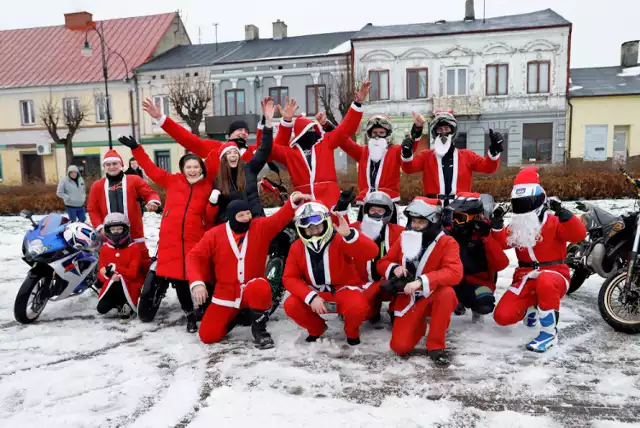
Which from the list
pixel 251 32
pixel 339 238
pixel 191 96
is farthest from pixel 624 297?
pixel 251 32

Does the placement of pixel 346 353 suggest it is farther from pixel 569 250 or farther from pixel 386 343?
pixel 569 250

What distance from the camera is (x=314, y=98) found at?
23953mm

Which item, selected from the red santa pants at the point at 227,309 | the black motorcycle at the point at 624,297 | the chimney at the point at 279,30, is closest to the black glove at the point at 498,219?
the black motorcycle at the point at 624,297

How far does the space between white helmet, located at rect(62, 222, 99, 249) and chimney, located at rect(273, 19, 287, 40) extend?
24271mm

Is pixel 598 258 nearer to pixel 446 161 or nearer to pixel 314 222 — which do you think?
pixel 446 161

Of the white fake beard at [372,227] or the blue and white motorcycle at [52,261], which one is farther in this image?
the blue and white motorcycle at [52,261]

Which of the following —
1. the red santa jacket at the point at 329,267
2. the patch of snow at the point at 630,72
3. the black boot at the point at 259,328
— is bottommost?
the black boot at the point at 259,328

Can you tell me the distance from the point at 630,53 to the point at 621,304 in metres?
25.4

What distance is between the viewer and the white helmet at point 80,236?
4.95 m

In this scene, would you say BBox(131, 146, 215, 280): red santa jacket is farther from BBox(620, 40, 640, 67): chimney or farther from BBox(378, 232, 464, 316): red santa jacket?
BBox(620, 40, 640, 67): chimney

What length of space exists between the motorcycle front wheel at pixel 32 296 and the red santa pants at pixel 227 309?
1846 millimetres

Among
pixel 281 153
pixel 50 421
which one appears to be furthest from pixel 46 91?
pixel 50 421

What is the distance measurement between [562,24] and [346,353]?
2204cm

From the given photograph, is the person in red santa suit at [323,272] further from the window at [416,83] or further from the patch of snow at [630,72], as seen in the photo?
the patch of snow at [630,72]
